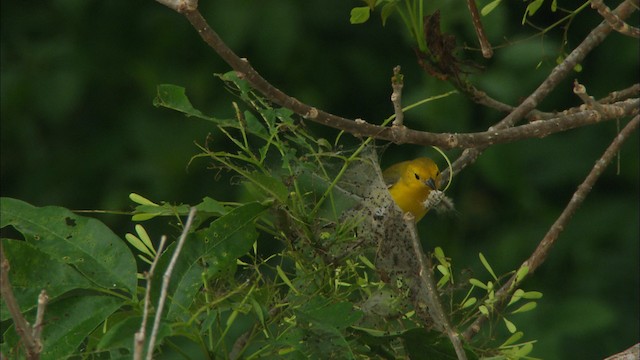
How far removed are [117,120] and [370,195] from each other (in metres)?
2.62

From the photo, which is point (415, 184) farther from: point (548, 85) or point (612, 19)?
point (612, 19)

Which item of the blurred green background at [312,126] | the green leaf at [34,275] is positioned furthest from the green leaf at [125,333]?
the blurred green background at [312,126]

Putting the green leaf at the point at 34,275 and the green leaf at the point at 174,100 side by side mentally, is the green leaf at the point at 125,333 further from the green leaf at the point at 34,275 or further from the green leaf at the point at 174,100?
the green leaf at the point at 174,100

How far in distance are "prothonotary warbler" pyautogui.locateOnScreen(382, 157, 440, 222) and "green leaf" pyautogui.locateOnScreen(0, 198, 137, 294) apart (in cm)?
105

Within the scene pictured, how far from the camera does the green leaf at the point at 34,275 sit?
1.24 m

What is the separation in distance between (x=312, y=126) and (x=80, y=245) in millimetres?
2425

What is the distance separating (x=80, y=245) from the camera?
1.25 metres

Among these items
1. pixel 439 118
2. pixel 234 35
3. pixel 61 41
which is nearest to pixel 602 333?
pixel 439 118

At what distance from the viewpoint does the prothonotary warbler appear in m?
2.29

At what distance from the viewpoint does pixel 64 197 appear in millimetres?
3980

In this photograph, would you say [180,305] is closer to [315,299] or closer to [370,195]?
[315,299]

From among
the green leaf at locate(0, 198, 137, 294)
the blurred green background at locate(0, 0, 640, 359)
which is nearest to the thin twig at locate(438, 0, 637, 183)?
the green leaf at locate(0, 198, 137, 294)

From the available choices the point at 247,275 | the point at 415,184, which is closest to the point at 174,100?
the point at 247,275

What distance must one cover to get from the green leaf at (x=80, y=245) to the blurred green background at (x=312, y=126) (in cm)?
232
